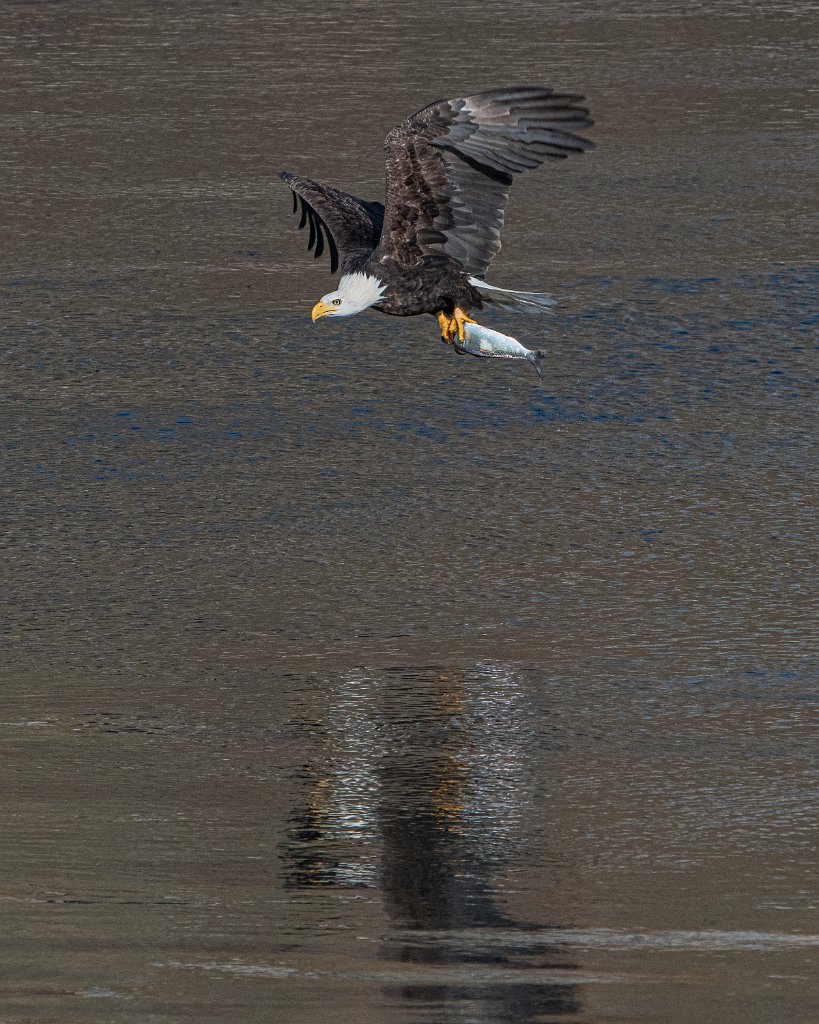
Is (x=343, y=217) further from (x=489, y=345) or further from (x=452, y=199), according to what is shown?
(x=489, y=345)

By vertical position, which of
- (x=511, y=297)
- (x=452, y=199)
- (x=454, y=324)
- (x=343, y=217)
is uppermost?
(x=452, y=199)

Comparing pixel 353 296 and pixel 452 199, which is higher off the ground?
pixel 452 199

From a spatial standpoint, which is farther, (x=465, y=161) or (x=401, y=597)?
(x=465, y=161)

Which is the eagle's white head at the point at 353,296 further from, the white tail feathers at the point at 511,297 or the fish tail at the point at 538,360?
the fish tail at the point at 538,360

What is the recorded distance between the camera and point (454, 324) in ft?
22.6

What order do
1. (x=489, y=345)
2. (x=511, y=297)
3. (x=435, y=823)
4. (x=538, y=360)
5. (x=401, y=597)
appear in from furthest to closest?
(x=538, y=360)
(x=511, y=297)
(x=489, y=345)
(x=401, y=597)
(x=435, y=823)

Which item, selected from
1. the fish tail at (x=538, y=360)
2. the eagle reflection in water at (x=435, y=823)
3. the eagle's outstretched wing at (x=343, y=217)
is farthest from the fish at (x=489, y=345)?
the eagle reflection in water at (x=435, y=823)

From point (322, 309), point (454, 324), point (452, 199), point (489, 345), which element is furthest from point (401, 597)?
point (452, 199)

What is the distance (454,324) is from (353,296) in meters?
0.36

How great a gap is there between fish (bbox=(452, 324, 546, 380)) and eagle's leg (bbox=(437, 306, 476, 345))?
20 mm

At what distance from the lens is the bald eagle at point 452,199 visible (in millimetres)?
6559

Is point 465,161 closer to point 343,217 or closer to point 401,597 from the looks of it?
point 343,217

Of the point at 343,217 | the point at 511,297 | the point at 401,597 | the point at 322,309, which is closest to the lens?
the point at 401,597

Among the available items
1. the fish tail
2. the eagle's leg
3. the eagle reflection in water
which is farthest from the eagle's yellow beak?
the eagle reflection in water
